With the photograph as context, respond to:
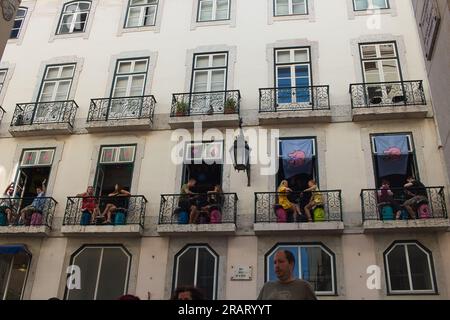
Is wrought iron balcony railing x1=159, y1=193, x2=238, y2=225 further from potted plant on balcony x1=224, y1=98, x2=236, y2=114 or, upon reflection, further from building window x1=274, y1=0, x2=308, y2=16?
building window x1=274, y1=0, x2=308, y2=16

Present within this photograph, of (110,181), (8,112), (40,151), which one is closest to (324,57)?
(110,181)

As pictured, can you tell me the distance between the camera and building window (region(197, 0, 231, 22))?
50.5 feet

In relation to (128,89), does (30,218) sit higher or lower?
lower

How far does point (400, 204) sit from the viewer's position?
1121 centimetres

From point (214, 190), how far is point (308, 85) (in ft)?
13.9

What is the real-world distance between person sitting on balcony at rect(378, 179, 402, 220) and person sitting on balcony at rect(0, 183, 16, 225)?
9.54 m

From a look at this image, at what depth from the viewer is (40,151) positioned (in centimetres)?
1377

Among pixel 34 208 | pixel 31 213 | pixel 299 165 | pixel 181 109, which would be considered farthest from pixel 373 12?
pixel 31 213

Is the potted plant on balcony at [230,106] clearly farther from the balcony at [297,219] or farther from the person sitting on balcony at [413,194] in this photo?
the person sitting on balcony at [413,194]

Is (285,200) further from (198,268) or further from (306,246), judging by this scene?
(198,268)

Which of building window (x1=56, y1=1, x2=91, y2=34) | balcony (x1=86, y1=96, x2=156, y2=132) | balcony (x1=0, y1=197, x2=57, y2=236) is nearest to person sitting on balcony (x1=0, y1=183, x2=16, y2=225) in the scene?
balcony (x1=0, y1=197, x2=57, y2=236)

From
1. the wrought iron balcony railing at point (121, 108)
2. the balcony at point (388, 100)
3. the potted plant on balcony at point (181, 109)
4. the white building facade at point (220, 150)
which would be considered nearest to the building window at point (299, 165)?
the white building facade at point (220, 150)

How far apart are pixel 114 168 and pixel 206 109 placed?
10.2ft
